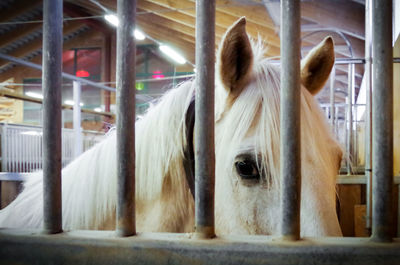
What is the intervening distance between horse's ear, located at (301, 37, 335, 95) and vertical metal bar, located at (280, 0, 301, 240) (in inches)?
24.4

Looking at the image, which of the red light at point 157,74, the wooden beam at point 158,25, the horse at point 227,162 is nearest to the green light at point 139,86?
the red light at point 157,74

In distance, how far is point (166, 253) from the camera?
0.50m

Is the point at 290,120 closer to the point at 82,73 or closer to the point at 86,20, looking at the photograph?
the point at 86,20

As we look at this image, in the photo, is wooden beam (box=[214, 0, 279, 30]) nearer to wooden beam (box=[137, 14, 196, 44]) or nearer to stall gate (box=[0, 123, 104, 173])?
wooden beam (box=[137, 14, 196, 44])

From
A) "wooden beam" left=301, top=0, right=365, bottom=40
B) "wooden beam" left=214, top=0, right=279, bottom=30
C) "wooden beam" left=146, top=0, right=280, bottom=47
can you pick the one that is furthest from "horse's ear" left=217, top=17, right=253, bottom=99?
"wooden beam" left=146, top=0, right=280, bottom=47

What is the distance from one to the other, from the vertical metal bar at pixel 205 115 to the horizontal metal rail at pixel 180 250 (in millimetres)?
51

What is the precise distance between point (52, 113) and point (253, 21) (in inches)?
230

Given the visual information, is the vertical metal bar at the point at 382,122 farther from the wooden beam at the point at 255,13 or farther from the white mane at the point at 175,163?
the wooden beam at the point at 255,13

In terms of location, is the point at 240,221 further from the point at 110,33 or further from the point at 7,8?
the point at 110,33

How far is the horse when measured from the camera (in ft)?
2.80

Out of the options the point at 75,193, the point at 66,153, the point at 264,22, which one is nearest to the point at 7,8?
the point at 66,153

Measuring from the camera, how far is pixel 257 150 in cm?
86

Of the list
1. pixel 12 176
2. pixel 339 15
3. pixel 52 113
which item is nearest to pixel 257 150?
pixel 52 113

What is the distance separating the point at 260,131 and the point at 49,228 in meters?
0.61
